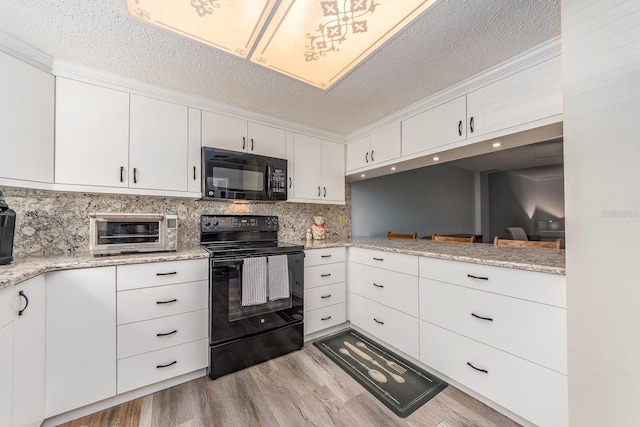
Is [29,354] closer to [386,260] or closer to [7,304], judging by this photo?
[7,304]

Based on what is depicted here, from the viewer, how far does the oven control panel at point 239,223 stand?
7.42 feet

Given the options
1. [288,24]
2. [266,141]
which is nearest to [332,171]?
[266,141]

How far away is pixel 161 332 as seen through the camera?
1625 mm

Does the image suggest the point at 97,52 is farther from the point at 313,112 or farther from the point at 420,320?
the point at 420,320

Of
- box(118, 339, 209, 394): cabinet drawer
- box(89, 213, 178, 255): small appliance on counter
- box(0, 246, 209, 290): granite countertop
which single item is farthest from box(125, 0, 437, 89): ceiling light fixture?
box(118, 339, 209, 394): cabinet drawer

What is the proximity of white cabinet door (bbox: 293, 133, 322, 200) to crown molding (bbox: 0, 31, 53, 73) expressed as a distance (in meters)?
1.85

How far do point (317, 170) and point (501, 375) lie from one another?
2.29 meters

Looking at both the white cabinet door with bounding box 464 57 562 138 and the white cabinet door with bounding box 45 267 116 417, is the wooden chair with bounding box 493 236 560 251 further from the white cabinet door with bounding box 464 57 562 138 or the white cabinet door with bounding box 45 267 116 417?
the white cabinet door with bounding box 45 267 116 417

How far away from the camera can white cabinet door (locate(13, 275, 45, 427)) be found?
43.0 inches

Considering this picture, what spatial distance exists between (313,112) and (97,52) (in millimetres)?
1596

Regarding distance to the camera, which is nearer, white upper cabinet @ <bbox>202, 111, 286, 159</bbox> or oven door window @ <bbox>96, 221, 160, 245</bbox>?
oven door window @ <bbox>96, 221, 160, 245</bbox>

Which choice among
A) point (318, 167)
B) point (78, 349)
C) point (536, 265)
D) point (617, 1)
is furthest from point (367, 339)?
point (617, 1)

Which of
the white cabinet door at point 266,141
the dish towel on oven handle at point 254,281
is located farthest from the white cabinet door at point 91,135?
the dish towel on oven handle at point 254,281

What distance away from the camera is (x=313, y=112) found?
2.38 metres
